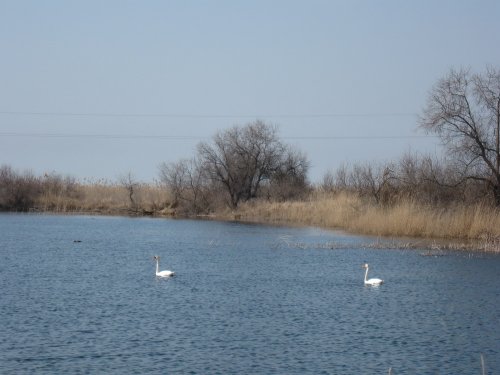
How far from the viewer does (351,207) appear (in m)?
42.9

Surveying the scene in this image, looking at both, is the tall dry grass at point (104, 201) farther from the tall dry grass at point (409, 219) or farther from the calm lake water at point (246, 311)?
the calm lake water at point (246, 311)

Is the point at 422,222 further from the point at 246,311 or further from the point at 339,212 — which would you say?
the point at 246,311

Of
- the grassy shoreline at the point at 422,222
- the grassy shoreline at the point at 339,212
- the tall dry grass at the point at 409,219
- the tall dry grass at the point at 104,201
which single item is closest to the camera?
the grassy shoreline at the point at 422,222

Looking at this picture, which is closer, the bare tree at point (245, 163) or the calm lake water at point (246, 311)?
the calm lake water at point (246, 311)

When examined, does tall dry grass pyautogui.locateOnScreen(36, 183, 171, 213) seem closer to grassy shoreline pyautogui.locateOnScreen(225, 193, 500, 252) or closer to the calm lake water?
grassy shoreline pyautogui.locateOnScreen(225, 193, 500, 252)

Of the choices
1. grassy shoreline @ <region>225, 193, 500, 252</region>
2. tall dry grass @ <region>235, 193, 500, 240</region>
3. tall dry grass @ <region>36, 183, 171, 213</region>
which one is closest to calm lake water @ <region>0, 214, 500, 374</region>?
grassy shoreline @ <region>225, 193, 500, 252</region>

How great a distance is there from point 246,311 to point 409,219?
18890 millimetres

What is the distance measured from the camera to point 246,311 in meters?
17.8

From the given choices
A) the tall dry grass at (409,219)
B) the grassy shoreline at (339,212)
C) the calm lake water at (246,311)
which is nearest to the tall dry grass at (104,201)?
the grassy shoreline at (339,212)

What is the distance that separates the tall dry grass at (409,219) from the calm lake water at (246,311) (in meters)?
3.95

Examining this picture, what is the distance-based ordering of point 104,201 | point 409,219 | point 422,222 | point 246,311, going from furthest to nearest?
point 104,201 → point 409,219 → point 422,222 → point 246,311

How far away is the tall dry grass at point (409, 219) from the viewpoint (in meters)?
33.4

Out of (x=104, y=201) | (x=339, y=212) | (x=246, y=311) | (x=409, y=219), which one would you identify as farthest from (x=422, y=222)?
(x=104, y=201)

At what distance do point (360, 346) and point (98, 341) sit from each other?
4690 millimetres
